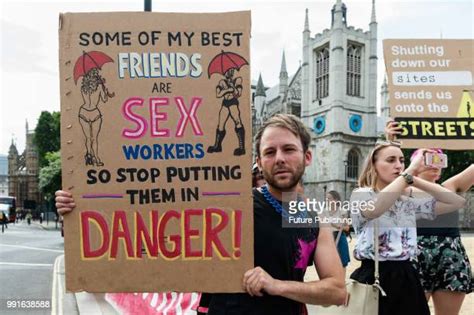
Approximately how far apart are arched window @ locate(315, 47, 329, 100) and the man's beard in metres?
61.1

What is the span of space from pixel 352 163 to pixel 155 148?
61.0m

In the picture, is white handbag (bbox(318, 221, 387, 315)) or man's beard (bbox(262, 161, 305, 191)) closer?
man's beard (bbox(262, 161, 305, 191))

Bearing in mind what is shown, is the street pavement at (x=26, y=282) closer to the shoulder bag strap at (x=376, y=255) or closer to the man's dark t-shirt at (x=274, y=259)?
the shoulder bag strap at (x=376, y=255)

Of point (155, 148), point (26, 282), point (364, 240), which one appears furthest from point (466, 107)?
point (26, 282)

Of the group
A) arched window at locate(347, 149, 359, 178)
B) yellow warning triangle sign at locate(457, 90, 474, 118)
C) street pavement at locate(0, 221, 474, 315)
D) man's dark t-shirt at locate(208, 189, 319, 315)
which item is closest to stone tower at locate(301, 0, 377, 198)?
arched window at locate(347, 149, 359, 178)

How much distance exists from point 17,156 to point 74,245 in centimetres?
11533

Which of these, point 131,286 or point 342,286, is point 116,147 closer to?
point 131,286

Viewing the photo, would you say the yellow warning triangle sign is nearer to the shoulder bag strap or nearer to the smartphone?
the smartphone

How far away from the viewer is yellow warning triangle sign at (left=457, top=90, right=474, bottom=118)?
11.5ft

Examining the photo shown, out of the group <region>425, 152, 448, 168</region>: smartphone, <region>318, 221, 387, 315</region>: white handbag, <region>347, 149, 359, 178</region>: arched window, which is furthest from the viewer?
<region>347, 149, 359, 178</region>: arched window

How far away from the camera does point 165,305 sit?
4426mm

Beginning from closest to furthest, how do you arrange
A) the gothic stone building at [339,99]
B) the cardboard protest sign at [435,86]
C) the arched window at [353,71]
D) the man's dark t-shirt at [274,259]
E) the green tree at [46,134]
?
the man's dark t-shirt at [274,259], the cardboard protest sign at [435,86], the green tree at [46,134], the gothic stone building at [339,99], the arched window at [353,71]

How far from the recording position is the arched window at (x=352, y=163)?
197 ft


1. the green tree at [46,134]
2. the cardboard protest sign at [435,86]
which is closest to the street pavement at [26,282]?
the cardboard protest sign at [435,86]
